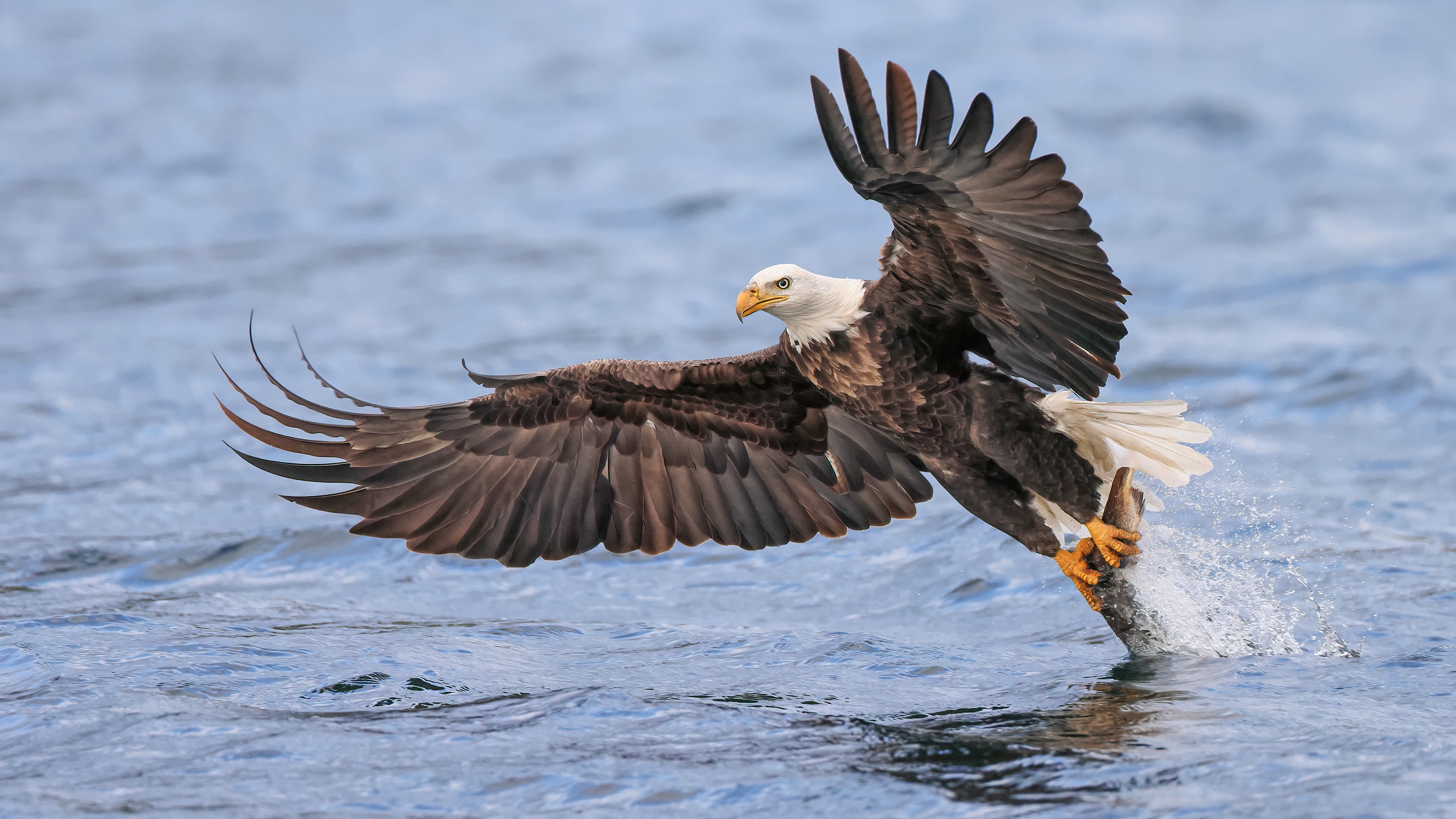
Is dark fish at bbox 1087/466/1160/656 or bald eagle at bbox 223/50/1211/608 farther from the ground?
bald eagle at bbox 223/50/1211/608

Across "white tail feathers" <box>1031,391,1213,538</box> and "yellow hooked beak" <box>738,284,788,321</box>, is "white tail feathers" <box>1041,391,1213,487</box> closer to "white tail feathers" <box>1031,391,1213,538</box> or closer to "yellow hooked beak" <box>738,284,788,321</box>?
"white tail feathers" <box>1031,391,1213,538</box>

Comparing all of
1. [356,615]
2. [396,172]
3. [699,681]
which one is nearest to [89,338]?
[396,172]

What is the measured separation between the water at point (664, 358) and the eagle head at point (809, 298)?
1.41m

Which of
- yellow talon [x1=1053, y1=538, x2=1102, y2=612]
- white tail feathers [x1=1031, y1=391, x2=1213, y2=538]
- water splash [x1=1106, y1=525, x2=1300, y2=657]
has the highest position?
white tail feathers [x1=1031, y1=391, x2=1213, y2=538]

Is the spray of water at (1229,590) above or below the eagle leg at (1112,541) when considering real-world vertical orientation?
below

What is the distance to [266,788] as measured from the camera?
17.0 ft

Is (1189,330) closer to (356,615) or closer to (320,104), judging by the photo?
(356,615)

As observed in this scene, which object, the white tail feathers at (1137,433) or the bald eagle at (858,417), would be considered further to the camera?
the white tail feathers at (1137,433)

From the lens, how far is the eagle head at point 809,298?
229 inches

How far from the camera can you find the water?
5.34 metres

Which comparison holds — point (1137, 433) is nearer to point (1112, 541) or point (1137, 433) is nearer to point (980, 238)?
point (1112, 541)

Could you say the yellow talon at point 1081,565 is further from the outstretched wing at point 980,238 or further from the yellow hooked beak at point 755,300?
the yellow hooked beak at point 755,300

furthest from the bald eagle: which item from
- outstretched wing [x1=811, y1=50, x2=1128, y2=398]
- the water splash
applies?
the water splash

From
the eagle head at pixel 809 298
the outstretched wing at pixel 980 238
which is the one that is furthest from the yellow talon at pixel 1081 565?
the eagle head at pixel 809 298
